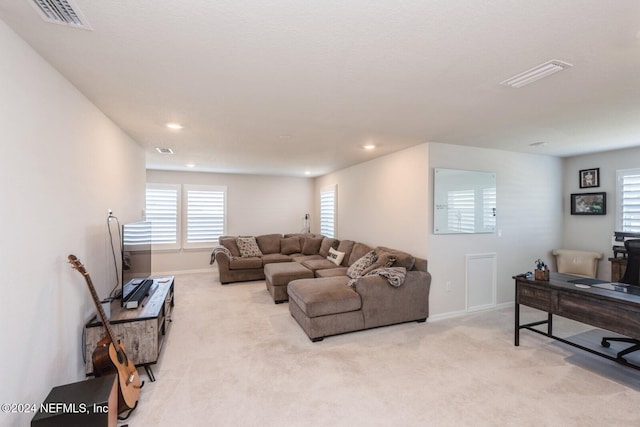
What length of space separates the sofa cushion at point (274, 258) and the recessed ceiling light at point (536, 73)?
5.04 m

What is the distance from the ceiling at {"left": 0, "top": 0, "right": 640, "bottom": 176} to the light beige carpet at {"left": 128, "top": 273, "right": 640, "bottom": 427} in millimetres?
2425

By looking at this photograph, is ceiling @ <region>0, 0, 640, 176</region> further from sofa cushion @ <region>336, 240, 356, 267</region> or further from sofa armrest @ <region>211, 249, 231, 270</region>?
sofa armrest @ <region>211, 249, 231, 270</region>

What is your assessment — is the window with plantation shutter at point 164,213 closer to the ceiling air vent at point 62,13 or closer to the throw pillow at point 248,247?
the throw pillow at point 248,247

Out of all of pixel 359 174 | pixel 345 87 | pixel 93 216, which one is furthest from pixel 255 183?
pixel 345 87

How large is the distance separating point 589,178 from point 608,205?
50 cm

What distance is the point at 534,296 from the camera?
9.86 feet

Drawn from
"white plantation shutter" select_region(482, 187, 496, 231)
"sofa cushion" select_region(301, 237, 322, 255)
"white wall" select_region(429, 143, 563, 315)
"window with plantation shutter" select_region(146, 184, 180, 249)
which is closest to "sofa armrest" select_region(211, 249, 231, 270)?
"window with plantation shutter" select_region(146, 184, 180, 249)

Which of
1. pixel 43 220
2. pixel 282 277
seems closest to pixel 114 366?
pixel 43 220

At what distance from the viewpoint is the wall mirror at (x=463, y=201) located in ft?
12.8

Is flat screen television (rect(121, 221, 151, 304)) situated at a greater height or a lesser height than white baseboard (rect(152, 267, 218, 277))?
greater

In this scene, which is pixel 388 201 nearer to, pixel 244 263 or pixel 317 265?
pixel 317 265

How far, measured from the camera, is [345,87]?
2162 mm

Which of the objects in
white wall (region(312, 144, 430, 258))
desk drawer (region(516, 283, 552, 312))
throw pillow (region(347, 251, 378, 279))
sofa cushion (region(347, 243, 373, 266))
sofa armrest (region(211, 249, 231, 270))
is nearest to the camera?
desk drawer (region(516, 283, 552, 312))

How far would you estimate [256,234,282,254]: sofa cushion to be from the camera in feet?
22.1
